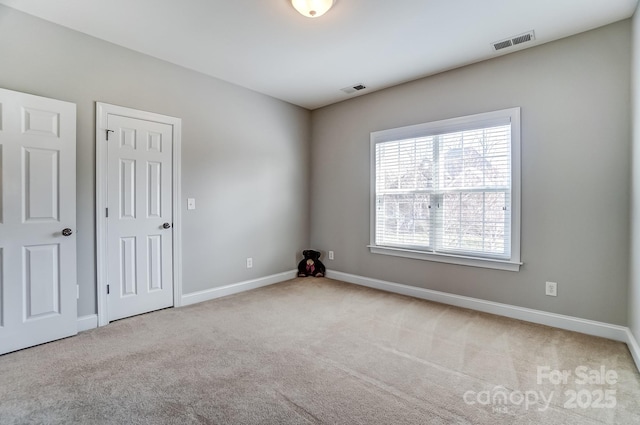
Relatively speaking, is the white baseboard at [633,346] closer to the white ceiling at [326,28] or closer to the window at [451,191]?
the window at [451,191]

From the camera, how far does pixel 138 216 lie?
3164mm

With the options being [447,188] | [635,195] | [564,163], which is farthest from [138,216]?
[635,195]

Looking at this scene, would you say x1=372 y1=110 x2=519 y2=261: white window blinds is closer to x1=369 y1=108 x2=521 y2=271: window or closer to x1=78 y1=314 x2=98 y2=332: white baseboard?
x1=369 y1=108 x2=521 y2=271: window

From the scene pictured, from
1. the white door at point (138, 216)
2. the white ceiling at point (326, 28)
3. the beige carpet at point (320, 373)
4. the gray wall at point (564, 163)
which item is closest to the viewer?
the beige carpet at point (320, 373)

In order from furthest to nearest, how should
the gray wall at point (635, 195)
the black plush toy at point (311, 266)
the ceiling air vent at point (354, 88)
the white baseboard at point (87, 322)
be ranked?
the black plush toy at point (311, 266) → the ceiling air vent at point (354, 88) → the white baseboard at point (87, 322) → the gray wall at point (635, 195)

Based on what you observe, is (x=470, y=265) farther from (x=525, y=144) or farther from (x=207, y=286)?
(x=207, y=286)

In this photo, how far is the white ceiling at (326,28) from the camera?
94.2 inches

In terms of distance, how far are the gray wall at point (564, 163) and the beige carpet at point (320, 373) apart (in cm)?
40

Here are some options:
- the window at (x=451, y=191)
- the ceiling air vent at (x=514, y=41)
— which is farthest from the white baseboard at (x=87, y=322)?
the ceiling air vent at (x=514, y=41)

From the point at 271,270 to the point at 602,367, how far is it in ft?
11.8

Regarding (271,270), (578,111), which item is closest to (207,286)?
(271,270)

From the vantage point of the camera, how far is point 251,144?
4215 millimetres

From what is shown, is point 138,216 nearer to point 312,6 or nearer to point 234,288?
point 234,288

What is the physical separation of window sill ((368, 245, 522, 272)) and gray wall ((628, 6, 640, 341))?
83 cm
